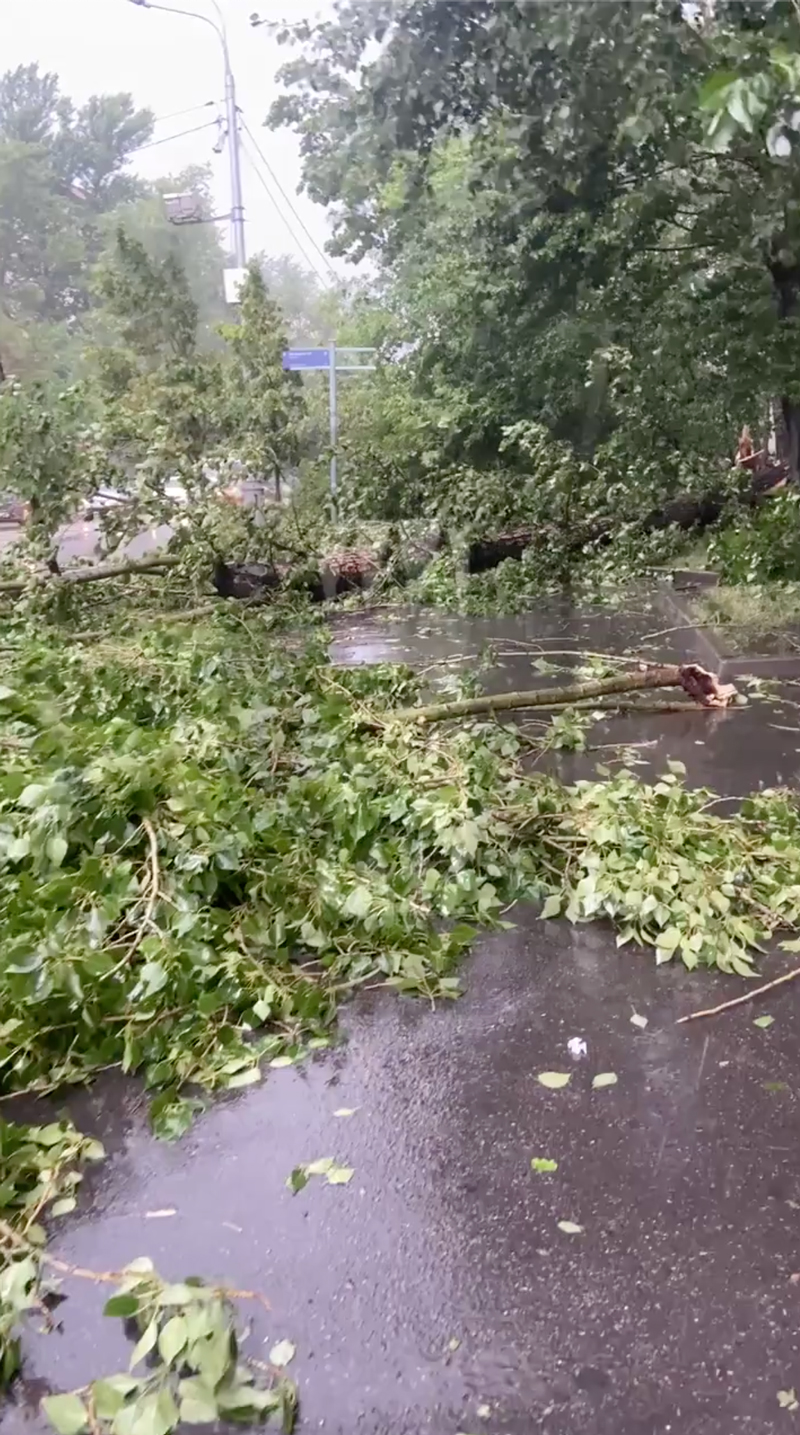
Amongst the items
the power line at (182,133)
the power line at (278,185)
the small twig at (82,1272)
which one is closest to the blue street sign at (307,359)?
the power line at (278,185)

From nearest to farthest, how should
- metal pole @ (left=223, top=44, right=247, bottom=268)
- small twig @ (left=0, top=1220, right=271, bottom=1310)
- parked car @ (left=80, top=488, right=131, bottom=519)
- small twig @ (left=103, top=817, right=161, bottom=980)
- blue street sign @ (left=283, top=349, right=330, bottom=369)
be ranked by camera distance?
small twig @ (left=0, top=1220, right=271, bottom=1310), small twig @ (left=103, top=817, right=161, bottom=980), parked car @ (left=80, top=488, right=131, bottom=519), metal pole @ (left=223, top=44, right=247, bottom=268), blue street sign @ (left=283, top=349, right=330, bottom=369)

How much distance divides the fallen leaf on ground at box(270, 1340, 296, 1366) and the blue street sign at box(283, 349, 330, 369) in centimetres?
905

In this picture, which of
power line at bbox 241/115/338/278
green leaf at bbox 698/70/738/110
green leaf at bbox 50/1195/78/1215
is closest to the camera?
green leaf at bbox 50/1195/78/1215

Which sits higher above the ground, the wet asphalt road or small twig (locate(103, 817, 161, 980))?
small twig (locate(103, 817, 161, 980))

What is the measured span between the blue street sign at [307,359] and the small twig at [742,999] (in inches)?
323

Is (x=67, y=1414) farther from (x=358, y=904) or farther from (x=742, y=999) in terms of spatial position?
(x=742, y=999)

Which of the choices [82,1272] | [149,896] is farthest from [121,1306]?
[149,896]

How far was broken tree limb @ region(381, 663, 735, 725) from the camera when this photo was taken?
448 cm

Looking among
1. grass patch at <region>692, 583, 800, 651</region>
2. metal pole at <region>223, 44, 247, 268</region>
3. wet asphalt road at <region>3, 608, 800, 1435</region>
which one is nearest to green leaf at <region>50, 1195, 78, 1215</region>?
wet asphalt road at <region>3, 608, 800, 1435</region>

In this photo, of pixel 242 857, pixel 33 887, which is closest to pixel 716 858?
pixel 242 857

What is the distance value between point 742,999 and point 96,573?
624cm

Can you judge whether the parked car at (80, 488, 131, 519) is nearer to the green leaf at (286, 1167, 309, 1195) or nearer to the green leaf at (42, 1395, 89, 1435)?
the green leaf at (286, 1167, 309, 1195)

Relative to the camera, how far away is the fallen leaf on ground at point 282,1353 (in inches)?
63.4

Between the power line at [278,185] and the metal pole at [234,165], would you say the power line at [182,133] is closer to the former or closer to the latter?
the metal pole at [234,165]
